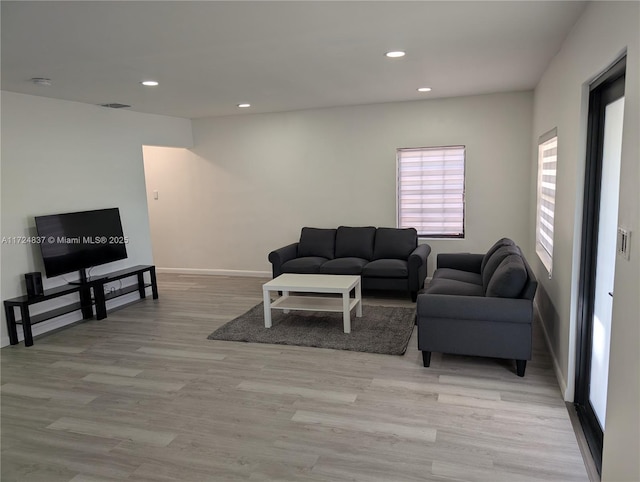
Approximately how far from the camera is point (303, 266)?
577 cm

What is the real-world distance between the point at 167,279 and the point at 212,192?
61.1 inches

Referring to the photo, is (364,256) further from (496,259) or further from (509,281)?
(509,281)

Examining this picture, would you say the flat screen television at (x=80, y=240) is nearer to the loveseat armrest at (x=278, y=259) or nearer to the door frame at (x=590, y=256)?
the loveseat armrest at (x=278, y=259)

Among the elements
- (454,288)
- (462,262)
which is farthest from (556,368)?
(462,262)

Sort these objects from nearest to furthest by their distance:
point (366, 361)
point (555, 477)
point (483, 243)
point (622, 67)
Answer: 1. point (622, 67)
2. point (555, 477)
3. point (366, 361)
4. point (483, 243)

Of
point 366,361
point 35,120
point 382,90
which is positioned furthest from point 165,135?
point 366,361

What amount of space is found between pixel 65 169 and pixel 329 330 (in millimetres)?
3410

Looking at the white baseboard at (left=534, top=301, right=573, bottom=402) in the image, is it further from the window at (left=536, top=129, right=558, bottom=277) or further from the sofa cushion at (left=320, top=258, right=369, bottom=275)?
the sofa cushion at (left=320, top=258, right=369, bottom=275)

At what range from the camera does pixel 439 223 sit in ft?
20.5

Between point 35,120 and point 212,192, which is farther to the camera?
point 212,192

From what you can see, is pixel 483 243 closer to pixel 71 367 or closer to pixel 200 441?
pixel 200 441

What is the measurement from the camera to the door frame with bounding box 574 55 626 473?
2547 millimetres

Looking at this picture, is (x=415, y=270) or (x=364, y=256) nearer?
(x=415, y=270)

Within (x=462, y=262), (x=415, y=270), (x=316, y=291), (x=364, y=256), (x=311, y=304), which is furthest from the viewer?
(x=364, y=256)
